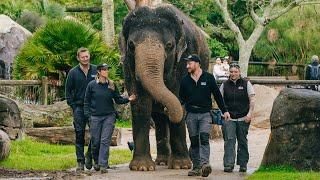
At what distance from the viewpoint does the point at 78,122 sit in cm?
1455

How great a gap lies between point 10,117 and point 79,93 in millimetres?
4619

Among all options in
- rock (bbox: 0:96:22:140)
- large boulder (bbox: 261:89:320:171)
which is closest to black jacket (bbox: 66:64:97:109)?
large boulder (bbox: 261:89:320:171)

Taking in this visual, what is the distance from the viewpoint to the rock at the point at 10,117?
18.7 meters

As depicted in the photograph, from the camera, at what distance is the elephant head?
13.8 metres

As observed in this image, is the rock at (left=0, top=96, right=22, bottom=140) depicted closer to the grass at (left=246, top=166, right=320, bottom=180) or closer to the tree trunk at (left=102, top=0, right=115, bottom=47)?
the grass at (left=246, top=166, right=320, bottom=180)

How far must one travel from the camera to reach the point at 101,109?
46.7 feet

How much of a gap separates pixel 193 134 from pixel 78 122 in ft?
6.84

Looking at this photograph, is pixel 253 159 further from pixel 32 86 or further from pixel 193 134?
pixel 32 86

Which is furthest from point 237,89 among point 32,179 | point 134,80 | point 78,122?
point 32,179

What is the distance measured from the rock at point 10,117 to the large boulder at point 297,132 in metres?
7.10

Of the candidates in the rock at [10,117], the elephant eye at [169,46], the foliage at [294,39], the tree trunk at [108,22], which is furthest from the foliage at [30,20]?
the elephant eye at [169,46]

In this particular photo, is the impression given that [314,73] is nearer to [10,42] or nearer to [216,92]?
[10,42]

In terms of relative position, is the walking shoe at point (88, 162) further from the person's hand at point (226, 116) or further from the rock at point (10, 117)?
the rock at point (10, 117)

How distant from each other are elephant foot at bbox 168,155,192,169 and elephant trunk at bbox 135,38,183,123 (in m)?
1.23
